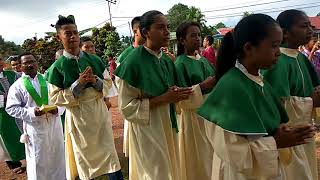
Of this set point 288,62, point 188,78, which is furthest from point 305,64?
point 188,78

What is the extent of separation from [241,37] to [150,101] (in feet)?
4.78

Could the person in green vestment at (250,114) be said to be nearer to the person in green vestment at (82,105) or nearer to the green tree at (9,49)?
the person in green vestment at (82,105)

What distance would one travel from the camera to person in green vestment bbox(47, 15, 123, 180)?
186 inches

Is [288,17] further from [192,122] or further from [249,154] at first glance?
[249,154]

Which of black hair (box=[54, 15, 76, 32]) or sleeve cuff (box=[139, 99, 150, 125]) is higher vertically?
black hair (box=[54, 15, 76, 32])

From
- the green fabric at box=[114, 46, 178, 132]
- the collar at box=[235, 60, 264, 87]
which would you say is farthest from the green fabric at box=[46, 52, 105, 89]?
the collar at box=[235, 60, 264, 87]

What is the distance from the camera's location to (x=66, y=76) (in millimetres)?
4773

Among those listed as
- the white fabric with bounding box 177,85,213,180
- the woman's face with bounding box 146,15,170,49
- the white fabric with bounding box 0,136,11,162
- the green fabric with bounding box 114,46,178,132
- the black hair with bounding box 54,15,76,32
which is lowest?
the white fabric with bounding box 0,136,11,162

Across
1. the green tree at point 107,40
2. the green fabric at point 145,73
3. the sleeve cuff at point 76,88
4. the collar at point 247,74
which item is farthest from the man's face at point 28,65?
the green tree at point 107,40

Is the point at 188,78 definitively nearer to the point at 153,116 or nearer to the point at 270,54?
the point at 153,116

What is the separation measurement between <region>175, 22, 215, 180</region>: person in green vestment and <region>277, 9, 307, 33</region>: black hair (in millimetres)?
1031

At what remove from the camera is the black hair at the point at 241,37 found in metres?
2.42

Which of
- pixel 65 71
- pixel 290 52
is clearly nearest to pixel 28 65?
pixel 65 71

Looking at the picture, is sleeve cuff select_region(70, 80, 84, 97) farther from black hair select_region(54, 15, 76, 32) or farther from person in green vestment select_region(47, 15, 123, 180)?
black hair select_region(54, 15, 76, 32)
